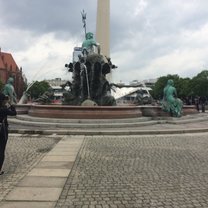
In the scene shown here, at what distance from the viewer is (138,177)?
7.19 meters

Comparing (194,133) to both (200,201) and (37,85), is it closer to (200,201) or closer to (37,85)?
(200,201)

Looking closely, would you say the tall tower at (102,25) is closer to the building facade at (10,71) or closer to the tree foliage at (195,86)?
the tree foliage at (195,86)

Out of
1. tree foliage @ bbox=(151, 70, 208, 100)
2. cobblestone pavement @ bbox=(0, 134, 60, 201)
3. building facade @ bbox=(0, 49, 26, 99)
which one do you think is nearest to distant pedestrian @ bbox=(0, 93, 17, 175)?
cobblestone pavement @ bbox=(0, 134, 60, 201)

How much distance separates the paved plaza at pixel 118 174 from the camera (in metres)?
5.55

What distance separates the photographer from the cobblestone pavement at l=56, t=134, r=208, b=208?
5594mm

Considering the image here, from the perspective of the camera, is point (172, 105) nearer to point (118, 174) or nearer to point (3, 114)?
point (118, 174)

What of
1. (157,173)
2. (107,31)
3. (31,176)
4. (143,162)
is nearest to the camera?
(31,176)

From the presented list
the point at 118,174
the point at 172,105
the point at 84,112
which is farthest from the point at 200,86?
the point at 118,174

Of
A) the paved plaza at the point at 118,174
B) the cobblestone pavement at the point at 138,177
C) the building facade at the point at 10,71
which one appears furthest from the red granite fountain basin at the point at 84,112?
the building facade at the point at 10,71

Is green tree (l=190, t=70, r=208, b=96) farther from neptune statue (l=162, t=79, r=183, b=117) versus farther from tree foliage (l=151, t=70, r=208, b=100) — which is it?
neptune statue (l=162, t=79, r=183, b=117)

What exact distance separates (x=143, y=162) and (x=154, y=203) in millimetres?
3315

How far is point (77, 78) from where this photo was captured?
25.8m

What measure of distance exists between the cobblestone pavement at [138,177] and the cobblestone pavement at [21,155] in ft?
3.32

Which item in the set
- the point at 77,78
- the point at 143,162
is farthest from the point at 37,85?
the point at 143,162
